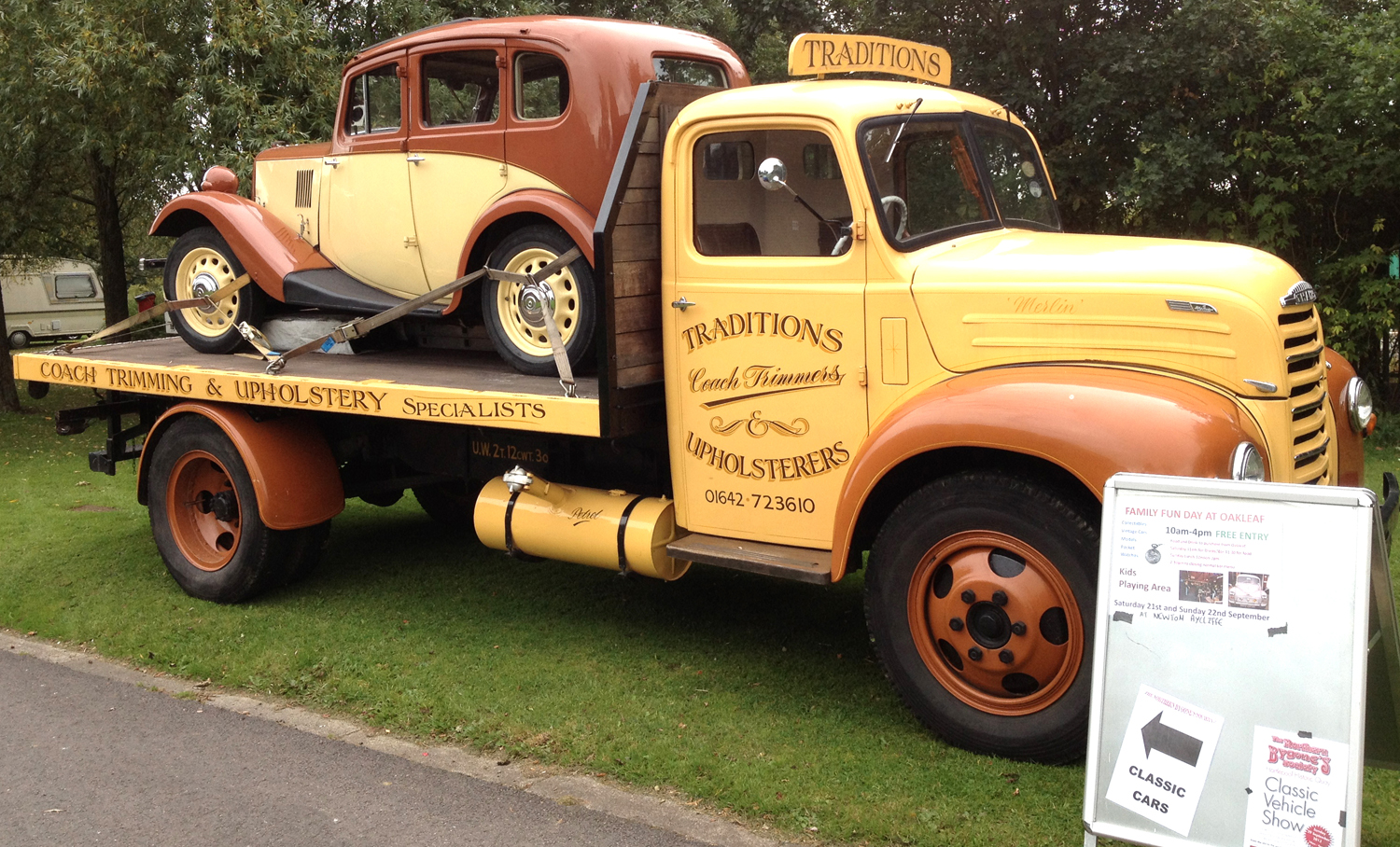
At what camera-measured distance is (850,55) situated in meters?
5.14

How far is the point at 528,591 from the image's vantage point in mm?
6742

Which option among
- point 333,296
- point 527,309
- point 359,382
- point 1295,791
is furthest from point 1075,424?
point 333,296

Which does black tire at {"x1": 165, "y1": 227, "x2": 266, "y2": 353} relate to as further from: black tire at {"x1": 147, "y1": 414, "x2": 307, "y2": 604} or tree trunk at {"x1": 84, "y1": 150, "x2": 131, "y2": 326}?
tree trunk at {"x1": 84, "y1": 150, "x2": 131, "y2": 326}

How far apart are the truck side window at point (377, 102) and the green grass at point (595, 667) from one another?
260cm

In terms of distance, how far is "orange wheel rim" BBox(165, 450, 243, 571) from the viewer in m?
6.79

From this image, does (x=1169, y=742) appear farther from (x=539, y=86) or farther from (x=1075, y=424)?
(x=539, y=86)

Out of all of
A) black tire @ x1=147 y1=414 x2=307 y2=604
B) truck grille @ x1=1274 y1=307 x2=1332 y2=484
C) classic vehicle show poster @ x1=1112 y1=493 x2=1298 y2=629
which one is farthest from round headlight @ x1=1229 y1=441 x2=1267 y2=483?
black tire @ x1=147 y1=414 x2=307 y2=604

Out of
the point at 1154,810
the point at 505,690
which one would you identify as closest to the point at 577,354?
the point at 505,690

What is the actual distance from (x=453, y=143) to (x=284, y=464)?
6.32 feet

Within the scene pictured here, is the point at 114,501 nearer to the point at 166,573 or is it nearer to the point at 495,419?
Answer: the point at 166,573

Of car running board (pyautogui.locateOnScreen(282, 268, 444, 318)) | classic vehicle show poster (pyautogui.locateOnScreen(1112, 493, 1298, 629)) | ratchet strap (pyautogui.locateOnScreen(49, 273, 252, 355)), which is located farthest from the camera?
ratchet strap (pyautogui.locateOnScreen(49, 273, 252, 355))

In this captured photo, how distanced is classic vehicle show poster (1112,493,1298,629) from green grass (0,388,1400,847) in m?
0.97

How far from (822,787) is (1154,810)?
50.4 inches

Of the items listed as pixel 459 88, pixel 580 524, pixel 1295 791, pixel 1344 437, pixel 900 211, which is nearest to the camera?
pixel 1295 791
